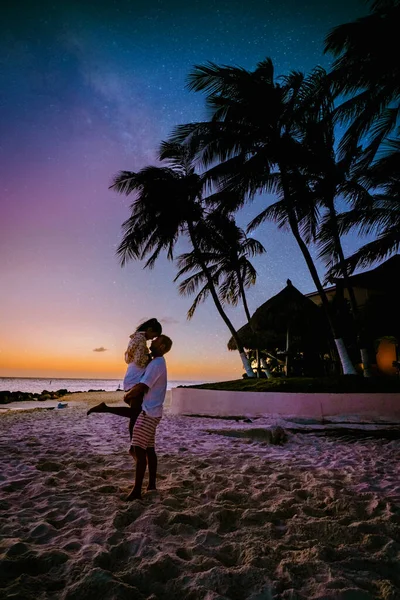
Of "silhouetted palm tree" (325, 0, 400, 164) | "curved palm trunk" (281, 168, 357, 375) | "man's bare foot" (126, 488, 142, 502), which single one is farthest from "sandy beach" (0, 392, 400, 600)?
"silhouetted palm tree" (325, 0, 400, 164)

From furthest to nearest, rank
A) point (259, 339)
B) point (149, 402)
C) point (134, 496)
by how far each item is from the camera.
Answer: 1. point (259, 339)
2. point (149, 402)
3. point (134, 496)

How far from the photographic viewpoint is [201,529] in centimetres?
255

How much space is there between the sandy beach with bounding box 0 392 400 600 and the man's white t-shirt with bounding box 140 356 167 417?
2.57 ft

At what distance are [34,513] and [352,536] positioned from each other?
95.3 inches

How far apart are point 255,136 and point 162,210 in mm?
4589

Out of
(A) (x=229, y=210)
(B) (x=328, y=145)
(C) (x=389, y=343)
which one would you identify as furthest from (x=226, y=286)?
(C) (x=389, y=343)

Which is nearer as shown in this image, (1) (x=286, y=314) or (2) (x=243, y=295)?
(1) (x=286, y=314)

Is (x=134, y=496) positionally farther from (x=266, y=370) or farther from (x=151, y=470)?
(x=266, y=370)

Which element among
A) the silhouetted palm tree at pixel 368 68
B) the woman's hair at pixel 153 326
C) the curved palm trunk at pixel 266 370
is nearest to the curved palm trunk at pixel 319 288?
the silhouetted palm tree at pixel 368 68

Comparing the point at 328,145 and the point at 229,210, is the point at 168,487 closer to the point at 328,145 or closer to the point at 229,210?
the point at 229,210

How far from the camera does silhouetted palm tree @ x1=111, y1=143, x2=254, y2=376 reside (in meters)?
13.8

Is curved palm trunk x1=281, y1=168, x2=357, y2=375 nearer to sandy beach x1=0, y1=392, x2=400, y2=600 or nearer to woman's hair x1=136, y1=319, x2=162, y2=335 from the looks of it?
sandy beach x1=0, y1=392, x2=400, y2=600

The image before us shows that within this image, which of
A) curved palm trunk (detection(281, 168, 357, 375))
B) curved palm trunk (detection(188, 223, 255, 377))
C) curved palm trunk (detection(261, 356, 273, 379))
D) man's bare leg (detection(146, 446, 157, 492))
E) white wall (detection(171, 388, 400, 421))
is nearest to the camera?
man's bare leg (detection(146, 446, 157, 492))

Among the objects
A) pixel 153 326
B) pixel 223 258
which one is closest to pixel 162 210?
pixel 223 258
